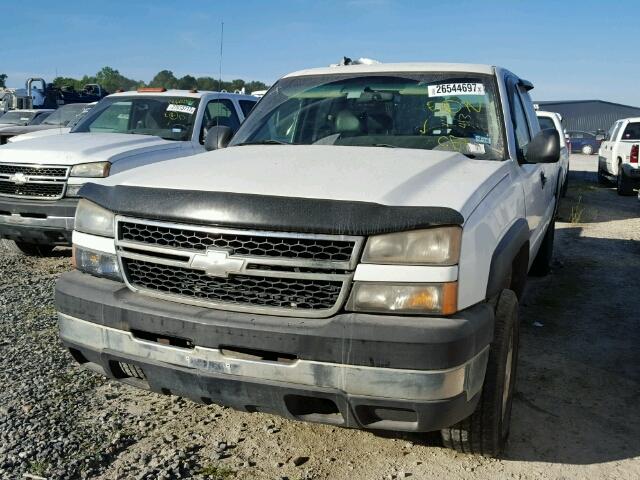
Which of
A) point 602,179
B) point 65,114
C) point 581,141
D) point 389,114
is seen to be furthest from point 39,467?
point 581,141

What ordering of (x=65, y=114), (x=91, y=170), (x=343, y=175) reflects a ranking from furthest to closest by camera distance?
(x=65, y=114), (x=91, y=170), (x=343, y=175)

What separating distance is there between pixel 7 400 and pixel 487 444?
2.50 meters

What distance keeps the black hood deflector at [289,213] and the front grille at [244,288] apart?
0.67ft

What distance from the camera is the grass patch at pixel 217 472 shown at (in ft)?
9.25

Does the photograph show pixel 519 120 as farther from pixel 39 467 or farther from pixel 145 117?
pixel 145 117

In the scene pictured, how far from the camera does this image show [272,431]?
10.7ft

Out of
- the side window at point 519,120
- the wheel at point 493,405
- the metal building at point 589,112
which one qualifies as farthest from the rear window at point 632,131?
the metal building at point 589,112

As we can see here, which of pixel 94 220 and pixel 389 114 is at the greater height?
pixel 389 114

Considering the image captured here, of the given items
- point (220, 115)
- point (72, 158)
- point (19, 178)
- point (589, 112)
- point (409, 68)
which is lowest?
point (19, 178)

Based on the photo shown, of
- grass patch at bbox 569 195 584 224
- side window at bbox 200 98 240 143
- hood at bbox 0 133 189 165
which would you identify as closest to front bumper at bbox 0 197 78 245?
hood at bbox 0 133 189 165

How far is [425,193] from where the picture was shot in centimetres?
258

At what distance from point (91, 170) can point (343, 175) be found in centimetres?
420

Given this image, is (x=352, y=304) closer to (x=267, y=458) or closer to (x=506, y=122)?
(x=267, y=458)

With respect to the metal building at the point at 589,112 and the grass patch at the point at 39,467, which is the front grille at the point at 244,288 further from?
the metal building at the point at 589,112
